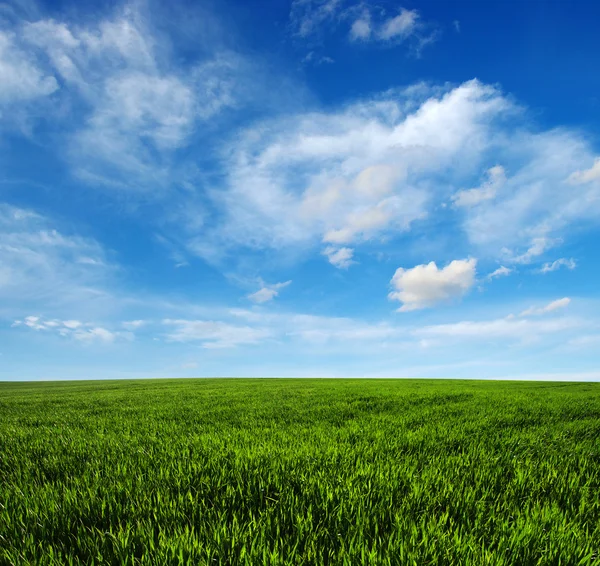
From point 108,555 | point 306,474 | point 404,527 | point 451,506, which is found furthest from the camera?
point 306,474

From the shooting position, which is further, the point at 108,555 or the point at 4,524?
the point at 4,524

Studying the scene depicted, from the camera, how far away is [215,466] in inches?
166

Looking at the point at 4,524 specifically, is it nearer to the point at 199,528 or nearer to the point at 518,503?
the point at 199,528

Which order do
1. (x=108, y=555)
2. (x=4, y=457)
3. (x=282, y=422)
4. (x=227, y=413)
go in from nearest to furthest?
(x=108, y=555)
(x=4, y=457)
(x=282, y=422)
(x=227, y=413)

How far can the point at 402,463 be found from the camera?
452 centimetres

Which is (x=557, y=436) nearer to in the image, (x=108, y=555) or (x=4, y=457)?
(x=108, y=555)

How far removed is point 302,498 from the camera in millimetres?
3387

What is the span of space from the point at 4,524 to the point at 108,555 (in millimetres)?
1275

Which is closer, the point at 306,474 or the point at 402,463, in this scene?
the point at 306,474

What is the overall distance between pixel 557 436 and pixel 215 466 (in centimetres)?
656

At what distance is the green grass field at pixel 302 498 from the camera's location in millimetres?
2523

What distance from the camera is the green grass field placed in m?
2.52

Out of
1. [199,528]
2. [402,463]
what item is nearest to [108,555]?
[199,528]

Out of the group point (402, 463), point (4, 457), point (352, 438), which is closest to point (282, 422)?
point (352, 438)
